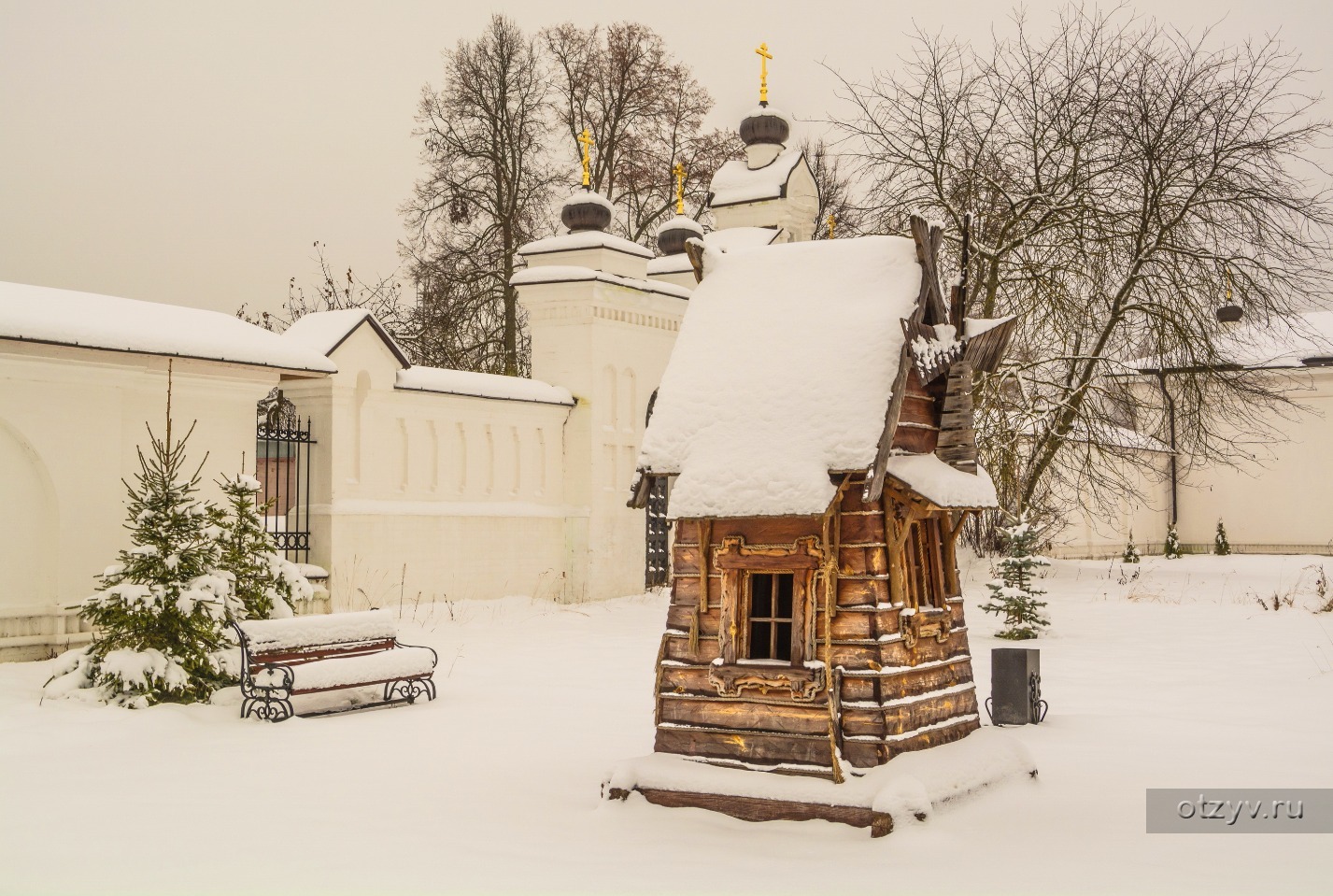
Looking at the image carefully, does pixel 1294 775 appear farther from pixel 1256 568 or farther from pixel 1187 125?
pixel 1256 568

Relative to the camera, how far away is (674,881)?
6566mm

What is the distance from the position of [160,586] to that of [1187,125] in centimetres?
1644

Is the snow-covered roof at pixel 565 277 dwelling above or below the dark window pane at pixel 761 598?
above

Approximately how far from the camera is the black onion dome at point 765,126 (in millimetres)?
26125

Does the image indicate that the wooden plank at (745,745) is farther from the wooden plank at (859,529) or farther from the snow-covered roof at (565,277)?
the snow-covered roof at (565,277)

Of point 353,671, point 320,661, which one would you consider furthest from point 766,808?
point 320,661

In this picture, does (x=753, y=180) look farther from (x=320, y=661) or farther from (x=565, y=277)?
(x=320, y=661)

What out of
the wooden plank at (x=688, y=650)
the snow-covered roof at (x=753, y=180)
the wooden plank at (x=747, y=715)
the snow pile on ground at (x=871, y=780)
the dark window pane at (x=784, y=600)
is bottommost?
the snow pile on ground at (x=871, y=780)

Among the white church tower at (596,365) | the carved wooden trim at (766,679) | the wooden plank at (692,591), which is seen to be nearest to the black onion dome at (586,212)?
the white church tower at (596,365)

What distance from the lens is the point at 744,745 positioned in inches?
309

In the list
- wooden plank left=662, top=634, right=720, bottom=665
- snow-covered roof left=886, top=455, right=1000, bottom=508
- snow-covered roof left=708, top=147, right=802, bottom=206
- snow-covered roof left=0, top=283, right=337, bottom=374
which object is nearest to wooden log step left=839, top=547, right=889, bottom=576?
snow-covered roof left=886, top=455, right=1000, bottom=508

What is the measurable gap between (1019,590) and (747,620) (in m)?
9.15

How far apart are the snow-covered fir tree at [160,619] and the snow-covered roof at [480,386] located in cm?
647

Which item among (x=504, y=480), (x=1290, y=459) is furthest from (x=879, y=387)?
(x=1290, y=459)
